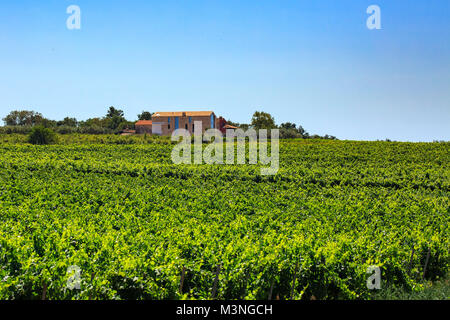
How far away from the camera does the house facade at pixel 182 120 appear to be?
83.6 metres

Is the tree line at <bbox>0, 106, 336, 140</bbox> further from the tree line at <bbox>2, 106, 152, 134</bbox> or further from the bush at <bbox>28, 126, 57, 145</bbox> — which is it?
the bush at <bbox>28, 126, 57, 145</bbox>

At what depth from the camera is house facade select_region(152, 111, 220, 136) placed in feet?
274

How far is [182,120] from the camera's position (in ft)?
279

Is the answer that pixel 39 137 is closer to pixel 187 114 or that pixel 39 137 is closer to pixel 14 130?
pixel 14 130

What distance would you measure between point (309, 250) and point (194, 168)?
2418 centimetres

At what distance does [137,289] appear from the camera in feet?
23.7

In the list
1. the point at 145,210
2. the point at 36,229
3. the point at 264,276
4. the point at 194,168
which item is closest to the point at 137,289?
the point at 264,276

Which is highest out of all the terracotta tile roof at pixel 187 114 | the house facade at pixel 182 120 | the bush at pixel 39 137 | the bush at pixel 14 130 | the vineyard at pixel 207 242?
the terracotta tile roof at pixel 187 114

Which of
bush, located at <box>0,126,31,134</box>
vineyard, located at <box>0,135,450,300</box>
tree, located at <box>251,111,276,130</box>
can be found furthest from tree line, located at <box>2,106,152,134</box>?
vineyard, located at <box>0,135,450,300</box>

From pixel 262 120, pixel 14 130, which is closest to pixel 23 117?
pixel 14 130

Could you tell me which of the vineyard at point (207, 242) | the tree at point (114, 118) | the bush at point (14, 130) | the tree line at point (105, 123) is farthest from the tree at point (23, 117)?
the vineyard at point (207, 242)

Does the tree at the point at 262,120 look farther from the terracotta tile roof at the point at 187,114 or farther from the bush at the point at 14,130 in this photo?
the bush at the point at 14,130

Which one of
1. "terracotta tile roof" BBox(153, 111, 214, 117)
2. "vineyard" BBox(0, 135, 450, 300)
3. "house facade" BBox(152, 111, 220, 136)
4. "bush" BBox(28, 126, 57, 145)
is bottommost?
"vineyard" BBox(0, 135, 450, 300)
